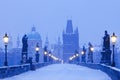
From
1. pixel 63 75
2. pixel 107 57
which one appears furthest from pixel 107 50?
pixel 63 75

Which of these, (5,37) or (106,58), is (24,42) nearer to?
(106,58)

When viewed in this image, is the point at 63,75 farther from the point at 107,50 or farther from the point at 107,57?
the point at 107,57

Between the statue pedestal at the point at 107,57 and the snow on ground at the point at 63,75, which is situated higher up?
the statue pedestal at the point at 107,57

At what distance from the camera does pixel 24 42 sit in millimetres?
63344

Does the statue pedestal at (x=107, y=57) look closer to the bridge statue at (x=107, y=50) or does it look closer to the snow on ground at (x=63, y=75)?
the bridge statue at (x=107, y=50)

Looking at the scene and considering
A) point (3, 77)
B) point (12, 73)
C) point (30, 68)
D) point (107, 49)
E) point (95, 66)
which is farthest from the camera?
point (95, 66)

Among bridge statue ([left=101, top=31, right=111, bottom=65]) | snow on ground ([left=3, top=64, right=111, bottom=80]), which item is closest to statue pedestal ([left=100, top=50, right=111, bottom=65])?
bridge statue ([left=101, top=31, right=111, bottom=65])

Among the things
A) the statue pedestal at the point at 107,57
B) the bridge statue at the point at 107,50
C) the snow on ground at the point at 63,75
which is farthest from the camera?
the statue pedestal at the point at 107,57

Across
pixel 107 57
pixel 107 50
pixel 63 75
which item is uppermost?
pixel 107 50

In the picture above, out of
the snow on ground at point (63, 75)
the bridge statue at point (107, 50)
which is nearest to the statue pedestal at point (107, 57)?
the bridge statue at point (107, 50)

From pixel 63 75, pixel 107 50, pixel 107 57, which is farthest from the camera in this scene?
pixel 107 57

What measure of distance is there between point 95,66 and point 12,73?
1216 inches

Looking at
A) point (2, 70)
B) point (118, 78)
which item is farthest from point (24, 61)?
point (118, 78)

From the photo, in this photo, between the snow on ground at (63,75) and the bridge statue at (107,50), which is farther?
the bridge statue at (107,50)
